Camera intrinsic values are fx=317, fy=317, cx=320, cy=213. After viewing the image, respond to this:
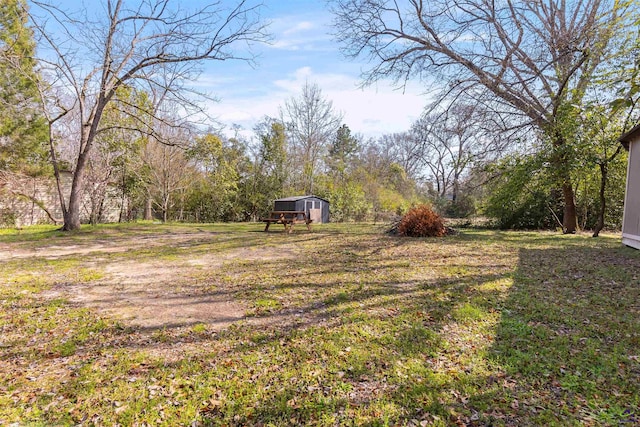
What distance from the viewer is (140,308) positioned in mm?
3221

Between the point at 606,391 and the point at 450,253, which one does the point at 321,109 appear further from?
the point at 606,391

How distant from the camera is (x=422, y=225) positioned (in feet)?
30.5

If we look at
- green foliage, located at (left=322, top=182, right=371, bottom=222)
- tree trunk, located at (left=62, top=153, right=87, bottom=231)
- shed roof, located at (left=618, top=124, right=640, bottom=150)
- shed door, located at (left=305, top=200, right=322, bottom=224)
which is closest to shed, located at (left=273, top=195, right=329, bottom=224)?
shed door, located at (left=305, top=200, right=322, bottom=224)

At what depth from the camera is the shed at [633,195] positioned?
6.52 metres

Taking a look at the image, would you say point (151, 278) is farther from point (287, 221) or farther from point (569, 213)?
point (569, 213)

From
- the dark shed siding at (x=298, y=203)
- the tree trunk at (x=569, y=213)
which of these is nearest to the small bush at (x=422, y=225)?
the tree trunk at (x=569, y=213)

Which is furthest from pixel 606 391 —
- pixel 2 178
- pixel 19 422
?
pixel 2 178

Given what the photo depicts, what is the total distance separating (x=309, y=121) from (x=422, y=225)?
42.9ft

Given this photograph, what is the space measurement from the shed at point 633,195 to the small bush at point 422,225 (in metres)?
4.00

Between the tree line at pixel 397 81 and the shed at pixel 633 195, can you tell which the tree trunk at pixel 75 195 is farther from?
the shed at pixel 633 195

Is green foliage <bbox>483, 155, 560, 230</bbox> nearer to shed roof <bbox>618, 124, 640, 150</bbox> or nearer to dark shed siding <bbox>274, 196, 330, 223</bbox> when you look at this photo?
shed roof <bbox>618, 124, 640, 150</bbox>

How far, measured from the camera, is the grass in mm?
1715

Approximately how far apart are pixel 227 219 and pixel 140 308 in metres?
15.2

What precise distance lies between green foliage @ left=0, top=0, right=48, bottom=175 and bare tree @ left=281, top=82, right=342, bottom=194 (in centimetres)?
1224
